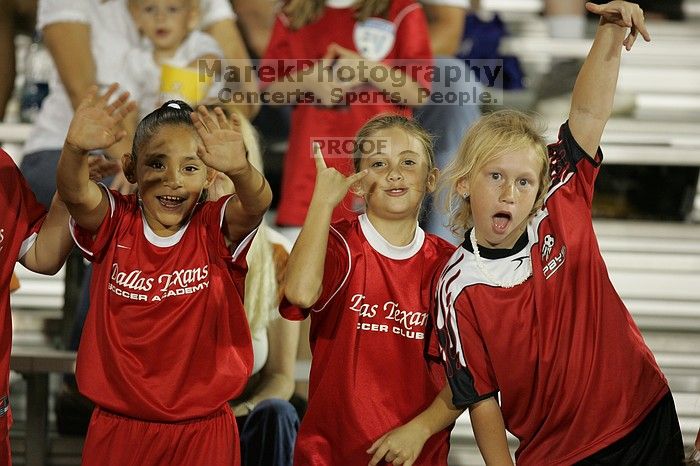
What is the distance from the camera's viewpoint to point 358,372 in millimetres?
1921

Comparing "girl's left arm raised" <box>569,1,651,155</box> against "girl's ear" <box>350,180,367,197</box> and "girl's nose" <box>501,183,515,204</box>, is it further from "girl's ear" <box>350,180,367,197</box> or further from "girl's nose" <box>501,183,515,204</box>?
"girl's ear" <box>350,180,367,197</box>

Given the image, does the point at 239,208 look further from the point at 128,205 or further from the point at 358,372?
the point at 358,372

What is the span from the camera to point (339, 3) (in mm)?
2941

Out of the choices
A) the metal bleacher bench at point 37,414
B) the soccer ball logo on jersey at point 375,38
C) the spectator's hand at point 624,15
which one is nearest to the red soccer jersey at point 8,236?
the metal bleacher bench at point 37,414

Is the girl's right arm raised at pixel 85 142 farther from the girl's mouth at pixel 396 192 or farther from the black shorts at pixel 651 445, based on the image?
the black shorts at pixel 651 445

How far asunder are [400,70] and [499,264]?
1153 mm

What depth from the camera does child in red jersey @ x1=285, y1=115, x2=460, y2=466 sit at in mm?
1869

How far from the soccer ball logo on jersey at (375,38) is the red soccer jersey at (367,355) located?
3.40 feet

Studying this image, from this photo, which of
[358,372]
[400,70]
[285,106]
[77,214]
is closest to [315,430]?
[358,372]

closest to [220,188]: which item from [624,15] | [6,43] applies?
[624,15]

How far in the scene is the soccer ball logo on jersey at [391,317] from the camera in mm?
1931

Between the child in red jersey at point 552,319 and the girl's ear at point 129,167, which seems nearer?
the child in red jersey at point 552,319

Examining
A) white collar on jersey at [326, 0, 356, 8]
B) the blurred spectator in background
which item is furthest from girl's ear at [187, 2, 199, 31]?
the blurred spectator in background

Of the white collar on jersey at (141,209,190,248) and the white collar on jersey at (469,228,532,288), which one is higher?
the white collar on jersey at (141,209,190,248)
